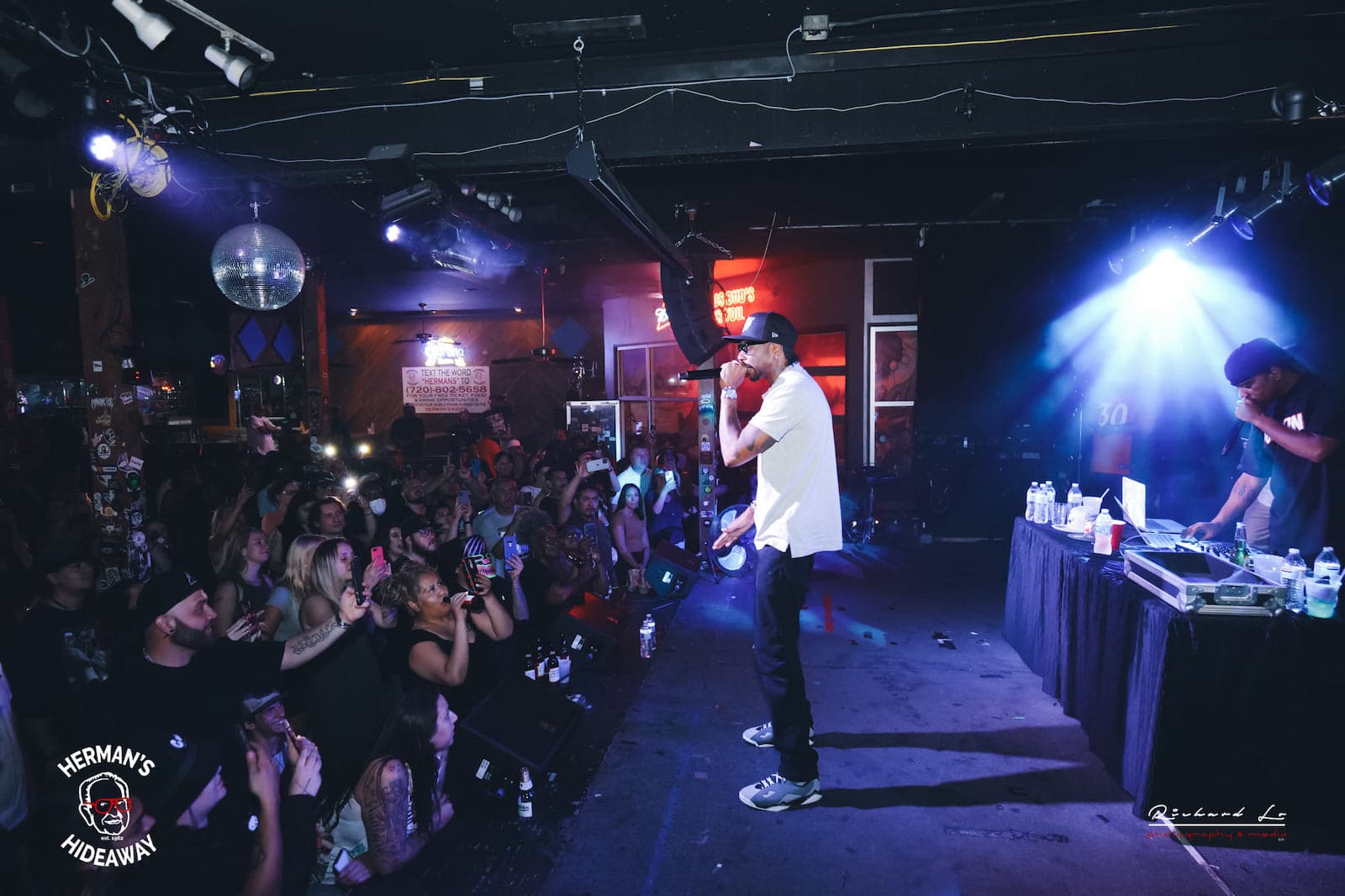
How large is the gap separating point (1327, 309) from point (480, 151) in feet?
21.7

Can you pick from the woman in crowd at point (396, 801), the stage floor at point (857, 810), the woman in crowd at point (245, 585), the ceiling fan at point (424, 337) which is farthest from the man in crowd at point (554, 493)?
the ceiling fan at point (424, 337)

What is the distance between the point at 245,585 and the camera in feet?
12.2

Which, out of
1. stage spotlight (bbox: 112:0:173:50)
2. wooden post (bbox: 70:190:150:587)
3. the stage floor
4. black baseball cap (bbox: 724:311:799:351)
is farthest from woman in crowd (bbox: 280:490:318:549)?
black baseball cap (bbox: 724:311:799:351)

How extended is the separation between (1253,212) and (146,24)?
705cm

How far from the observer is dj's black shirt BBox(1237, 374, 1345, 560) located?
3.03 meters

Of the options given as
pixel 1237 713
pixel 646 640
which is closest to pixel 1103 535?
pixel 1237 713

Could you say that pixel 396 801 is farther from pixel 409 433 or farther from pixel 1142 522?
pixel 409 433

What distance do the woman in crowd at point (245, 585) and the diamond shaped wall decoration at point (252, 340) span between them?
9162 millimetres

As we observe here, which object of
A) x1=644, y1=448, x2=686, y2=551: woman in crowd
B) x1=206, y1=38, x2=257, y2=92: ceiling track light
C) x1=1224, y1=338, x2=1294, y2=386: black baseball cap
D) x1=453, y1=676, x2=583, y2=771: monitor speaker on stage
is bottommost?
x1=453, y1=676, x2=583, y2=771: monitor speaker on stage

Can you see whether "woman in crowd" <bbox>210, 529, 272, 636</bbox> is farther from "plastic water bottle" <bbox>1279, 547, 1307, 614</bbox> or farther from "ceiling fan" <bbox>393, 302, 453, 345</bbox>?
"ceiling fan" <bbox>393, 302, 453, 345</bbox>

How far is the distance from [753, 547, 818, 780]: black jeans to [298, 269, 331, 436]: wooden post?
9.31 m

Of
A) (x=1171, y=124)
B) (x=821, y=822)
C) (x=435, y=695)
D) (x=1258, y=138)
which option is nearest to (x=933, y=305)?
(x=1258, y=138)

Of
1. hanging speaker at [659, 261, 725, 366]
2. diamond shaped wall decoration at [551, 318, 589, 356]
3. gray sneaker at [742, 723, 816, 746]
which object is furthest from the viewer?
diamond shaped wall decoration at [551, 318, 589, 356]

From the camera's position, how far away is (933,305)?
852 cm
